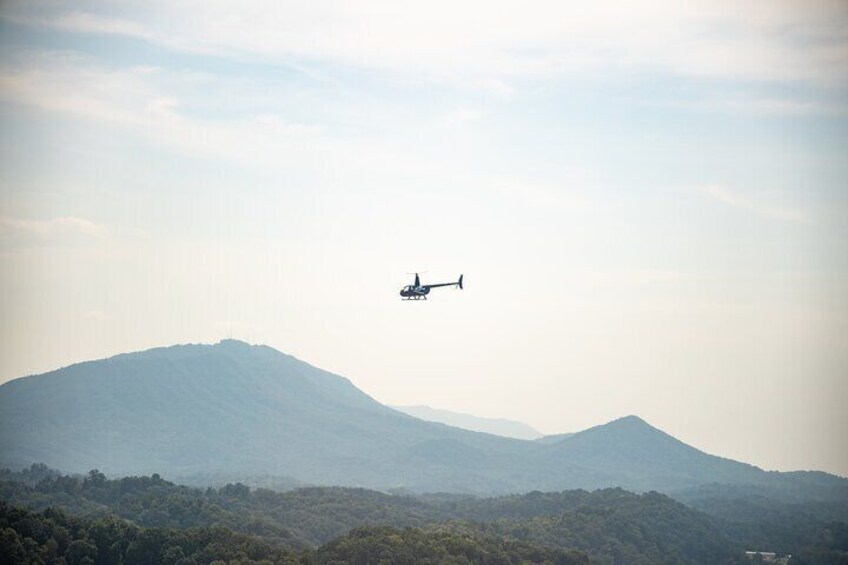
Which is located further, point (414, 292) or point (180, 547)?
point (180, 547)

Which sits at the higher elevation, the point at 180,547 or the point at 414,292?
the point at 414,292

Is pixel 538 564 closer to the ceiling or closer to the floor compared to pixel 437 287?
closer to the floor

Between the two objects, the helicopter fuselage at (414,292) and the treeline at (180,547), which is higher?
the helicopter fuselage at (414,292)

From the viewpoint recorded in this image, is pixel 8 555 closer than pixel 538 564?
Yes

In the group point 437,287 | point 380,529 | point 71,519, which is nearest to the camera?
point 437,287

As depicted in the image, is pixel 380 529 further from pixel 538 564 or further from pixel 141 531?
pixel 141 531

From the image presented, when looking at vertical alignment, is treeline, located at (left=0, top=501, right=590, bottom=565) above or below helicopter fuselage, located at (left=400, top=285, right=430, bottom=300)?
below

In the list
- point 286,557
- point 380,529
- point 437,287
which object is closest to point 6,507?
point 286,557

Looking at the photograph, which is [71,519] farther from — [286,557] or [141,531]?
[286,557]

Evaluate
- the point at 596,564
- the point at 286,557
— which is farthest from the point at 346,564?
the point at 596,564

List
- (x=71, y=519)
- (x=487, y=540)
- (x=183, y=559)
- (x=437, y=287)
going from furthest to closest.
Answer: (x=487, y=540) < (x=71, y=519) < (x=183, y=559) < (x=437, y=287)
